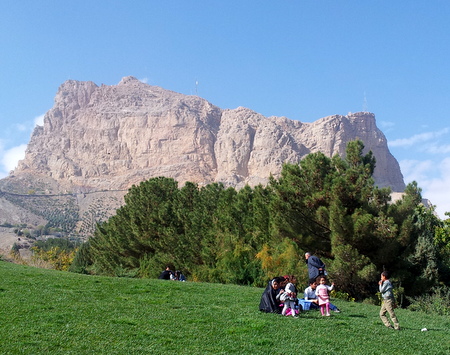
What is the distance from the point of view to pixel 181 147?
18450 centimetres

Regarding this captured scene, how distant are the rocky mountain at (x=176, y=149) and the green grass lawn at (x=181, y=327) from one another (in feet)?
498

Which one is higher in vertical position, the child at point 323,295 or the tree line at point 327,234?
the tree line at point 327,234

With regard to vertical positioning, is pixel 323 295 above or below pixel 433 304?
above

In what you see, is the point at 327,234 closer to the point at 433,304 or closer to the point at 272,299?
the point at 433,304

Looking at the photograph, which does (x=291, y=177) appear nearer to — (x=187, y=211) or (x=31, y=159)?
(x=187, y=211)

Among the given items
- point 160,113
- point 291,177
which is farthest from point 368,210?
point 160,113

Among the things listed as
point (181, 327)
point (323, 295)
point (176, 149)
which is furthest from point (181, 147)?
point (181, 327)

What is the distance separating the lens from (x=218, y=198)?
3500 centimetres

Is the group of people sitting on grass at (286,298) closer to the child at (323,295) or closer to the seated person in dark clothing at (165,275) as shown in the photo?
the child at (323,295)

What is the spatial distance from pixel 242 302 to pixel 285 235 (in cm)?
953

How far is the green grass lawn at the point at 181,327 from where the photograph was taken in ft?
29.4

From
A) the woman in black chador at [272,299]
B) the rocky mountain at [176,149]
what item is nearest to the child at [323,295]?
the woman in black chador at [272,299]

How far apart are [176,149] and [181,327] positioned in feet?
576

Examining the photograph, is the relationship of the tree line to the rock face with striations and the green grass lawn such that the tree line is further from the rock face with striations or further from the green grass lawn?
the rock face with striations
